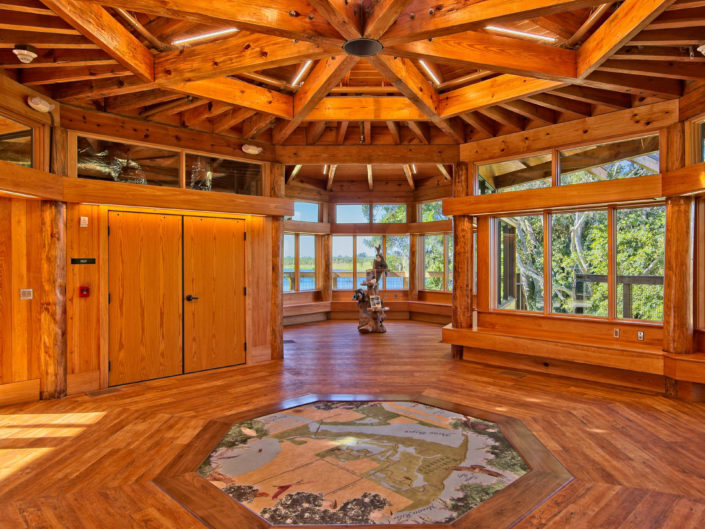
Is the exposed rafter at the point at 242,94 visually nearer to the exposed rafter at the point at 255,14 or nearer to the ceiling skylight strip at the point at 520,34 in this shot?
the exposed rafter at the point at 255,14

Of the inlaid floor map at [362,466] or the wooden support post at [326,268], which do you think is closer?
the inlaid floor map at [362,466]

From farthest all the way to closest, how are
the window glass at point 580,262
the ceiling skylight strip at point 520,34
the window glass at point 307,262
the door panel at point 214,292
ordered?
the window glass at point 307,262 → the door panel at point 214,292 → the window glass at point 580,262 → the ceiling skylight strip at point 520,34

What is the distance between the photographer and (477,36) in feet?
11.8

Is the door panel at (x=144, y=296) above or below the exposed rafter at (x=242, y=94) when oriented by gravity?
below

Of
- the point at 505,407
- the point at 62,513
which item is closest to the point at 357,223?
the point at 505,407

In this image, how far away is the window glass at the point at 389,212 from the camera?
11.0 metres

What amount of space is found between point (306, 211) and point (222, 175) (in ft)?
15.2

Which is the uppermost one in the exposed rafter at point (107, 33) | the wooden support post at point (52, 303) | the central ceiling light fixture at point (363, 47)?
the exposed rafter at point (107, 33)

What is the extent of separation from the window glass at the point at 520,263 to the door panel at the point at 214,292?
3.75m

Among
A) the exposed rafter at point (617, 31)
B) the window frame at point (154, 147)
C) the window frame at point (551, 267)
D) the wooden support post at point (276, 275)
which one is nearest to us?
the exposed rafter at point (617, 31)

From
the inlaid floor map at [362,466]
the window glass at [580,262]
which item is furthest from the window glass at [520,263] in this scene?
the inlaid floor map at [362,466]

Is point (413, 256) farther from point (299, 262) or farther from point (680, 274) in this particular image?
point (680, 274)

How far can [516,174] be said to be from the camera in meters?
6.20

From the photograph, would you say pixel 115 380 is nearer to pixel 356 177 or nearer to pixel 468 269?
pixel 468 269
